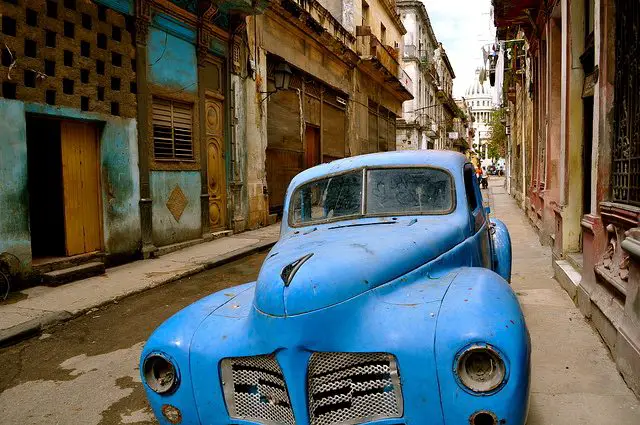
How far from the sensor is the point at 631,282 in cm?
364

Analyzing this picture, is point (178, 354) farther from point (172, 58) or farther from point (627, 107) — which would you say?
point (172, 58)

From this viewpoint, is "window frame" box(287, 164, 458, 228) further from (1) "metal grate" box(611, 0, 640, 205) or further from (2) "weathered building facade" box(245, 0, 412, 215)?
(2) "weathered building facade" box(245, 0, 412, 215)

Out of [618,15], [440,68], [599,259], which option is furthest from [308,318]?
[440,68]

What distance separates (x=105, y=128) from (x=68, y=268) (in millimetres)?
2429

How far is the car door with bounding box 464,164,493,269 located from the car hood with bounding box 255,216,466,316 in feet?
0.95

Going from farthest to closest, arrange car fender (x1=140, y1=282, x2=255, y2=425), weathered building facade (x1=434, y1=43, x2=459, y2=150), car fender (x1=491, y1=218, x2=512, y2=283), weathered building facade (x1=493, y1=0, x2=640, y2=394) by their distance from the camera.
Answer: weathered building facade (x1=434, y1=43, x2=459, y2=150) → car fender (x1=491, y1=218, x2=512, y2=283) → weathered building facade (x1=493, y1=0, x2=640, y2=394) → car fender (x1=140, y1=282, x2=255, y2=425)

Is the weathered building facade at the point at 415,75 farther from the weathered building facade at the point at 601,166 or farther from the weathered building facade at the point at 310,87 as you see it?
→ the weathered building facade at the point at 601,166

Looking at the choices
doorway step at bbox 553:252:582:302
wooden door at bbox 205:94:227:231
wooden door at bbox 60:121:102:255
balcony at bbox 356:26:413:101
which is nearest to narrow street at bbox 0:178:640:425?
doorway step at bbox 553:252:582:302

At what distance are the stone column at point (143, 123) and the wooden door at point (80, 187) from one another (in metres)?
0.89

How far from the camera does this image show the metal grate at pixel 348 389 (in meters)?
2.19

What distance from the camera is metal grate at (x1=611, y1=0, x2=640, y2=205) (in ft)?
13.8

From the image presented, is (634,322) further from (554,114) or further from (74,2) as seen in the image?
(74,2)

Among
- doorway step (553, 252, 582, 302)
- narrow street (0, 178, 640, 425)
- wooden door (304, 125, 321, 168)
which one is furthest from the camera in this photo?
wooden door (304, 125, 321, 168)

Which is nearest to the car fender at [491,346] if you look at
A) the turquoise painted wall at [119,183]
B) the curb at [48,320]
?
the curb at [48,320]
